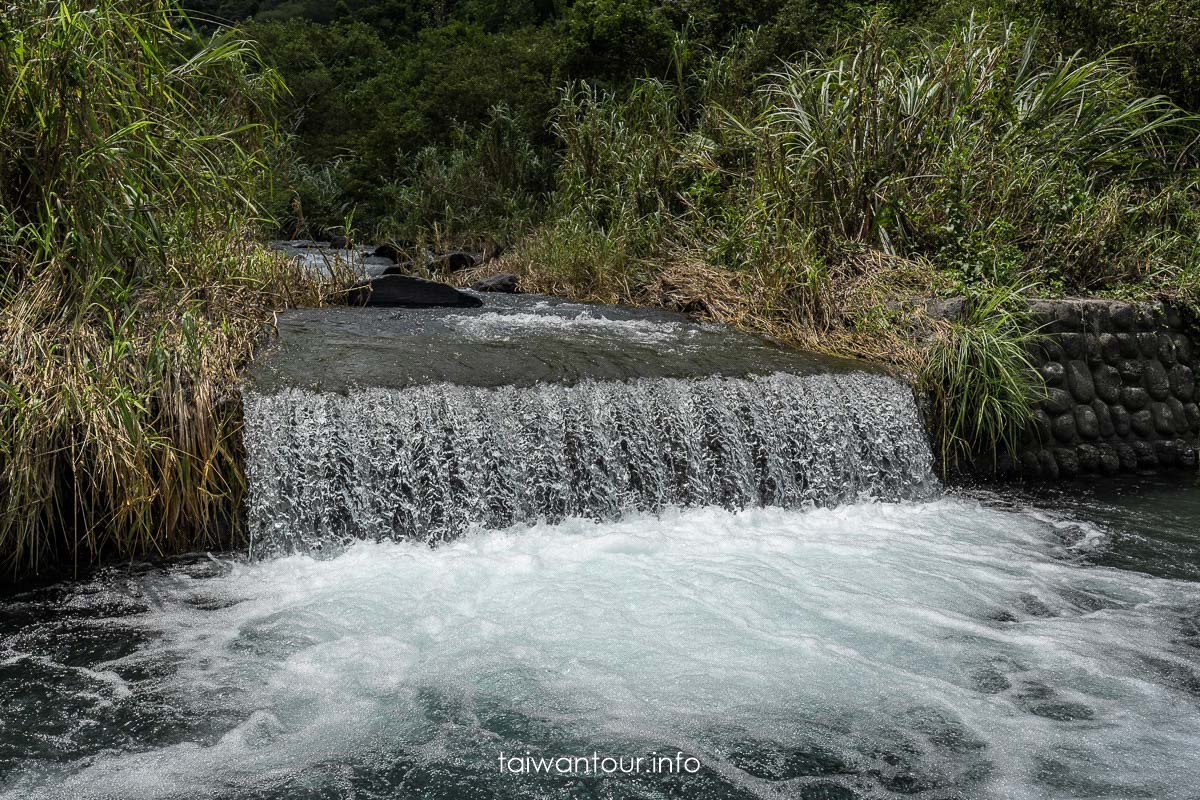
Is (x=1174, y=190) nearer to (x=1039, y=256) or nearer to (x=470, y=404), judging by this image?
(x=1039, y=256)

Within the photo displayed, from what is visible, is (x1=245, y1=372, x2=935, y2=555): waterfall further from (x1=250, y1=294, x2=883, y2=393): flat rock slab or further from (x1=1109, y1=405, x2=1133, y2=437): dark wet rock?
(x1=1109, y1=405, x2=1133, y2=437): dark wet rock

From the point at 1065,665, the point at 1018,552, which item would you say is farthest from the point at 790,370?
the point at 1065,665

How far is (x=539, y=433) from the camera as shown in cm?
467

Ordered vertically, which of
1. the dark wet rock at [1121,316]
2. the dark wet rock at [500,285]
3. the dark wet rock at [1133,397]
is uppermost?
the dark wet rock at [500,285]

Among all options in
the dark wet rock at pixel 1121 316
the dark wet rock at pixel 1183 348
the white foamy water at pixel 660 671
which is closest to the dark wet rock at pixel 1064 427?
the dark wet rock at pixel 1121 316

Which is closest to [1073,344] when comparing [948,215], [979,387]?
A: [979,387]

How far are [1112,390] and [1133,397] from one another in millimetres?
169

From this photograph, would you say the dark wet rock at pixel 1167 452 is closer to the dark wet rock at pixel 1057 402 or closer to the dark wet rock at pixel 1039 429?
the dark wet rock at pixel 1057 402

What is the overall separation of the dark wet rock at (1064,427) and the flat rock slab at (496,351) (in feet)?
4.15

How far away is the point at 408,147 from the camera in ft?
55.9

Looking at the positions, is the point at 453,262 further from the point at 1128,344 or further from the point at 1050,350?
the point at 1128,344

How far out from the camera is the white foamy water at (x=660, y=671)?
250 cm

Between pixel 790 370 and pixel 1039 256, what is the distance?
248 cm

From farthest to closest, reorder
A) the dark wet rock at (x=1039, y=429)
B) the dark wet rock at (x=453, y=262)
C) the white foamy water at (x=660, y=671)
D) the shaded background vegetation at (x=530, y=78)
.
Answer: the dark wet rock at (x=453, y=262)
the shaded background vegetation at (x=530, y=78)
the dark wet rock at (x=1039, y=429)
the white foamy water at (x=660, y=671)
